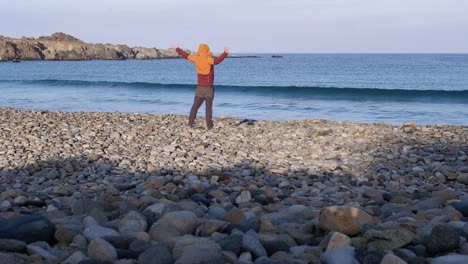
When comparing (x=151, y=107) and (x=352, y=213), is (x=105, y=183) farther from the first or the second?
(x=151, y=107)

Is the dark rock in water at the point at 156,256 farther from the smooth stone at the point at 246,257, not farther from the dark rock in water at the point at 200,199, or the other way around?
the dark rock in water at the point at 200,199

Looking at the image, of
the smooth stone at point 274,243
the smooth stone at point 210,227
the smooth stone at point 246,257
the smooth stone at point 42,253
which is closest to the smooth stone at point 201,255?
the smooth stone at point 246,257

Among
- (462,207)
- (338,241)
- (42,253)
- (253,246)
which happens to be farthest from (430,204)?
(42,253)

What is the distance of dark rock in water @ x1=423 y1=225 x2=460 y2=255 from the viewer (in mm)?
3258

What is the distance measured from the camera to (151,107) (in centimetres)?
2245

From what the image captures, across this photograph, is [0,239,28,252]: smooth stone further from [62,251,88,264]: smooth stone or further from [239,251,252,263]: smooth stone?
[239,251,252,263]: smooth stone

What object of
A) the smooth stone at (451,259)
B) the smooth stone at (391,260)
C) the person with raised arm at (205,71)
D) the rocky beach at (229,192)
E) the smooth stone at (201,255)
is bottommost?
the rocky beach at (229,192)

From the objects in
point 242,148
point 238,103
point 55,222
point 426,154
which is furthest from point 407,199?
point 238,103

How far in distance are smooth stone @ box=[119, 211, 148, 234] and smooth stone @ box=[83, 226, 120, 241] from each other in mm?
106

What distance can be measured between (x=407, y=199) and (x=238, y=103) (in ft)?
64.5

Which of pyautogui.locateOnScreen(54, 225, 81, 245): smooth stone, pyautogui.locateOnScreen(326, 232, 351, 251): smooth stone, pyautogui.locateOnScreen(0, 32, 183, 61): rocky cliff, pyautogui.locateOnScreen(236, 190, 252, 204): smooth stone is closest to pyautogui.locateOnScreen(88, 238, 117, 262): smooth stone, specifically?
pyautogui.locateOnScreen(54, 225, 81, 245): smooth stone

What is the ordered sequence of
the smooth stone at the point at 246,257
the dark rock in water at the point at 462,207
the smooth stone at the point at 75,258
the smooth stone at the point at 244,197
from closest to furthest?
the smooth stone at the point at 75,258 < the smooth stone at the point at 246,257 < the dark rock in water at the point at 462,207 < the smooth stone at the point at 244,197

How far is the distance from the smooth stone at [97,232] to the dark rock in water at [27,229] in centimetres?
21

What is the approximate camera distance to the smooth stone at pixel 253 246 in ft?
10.4
